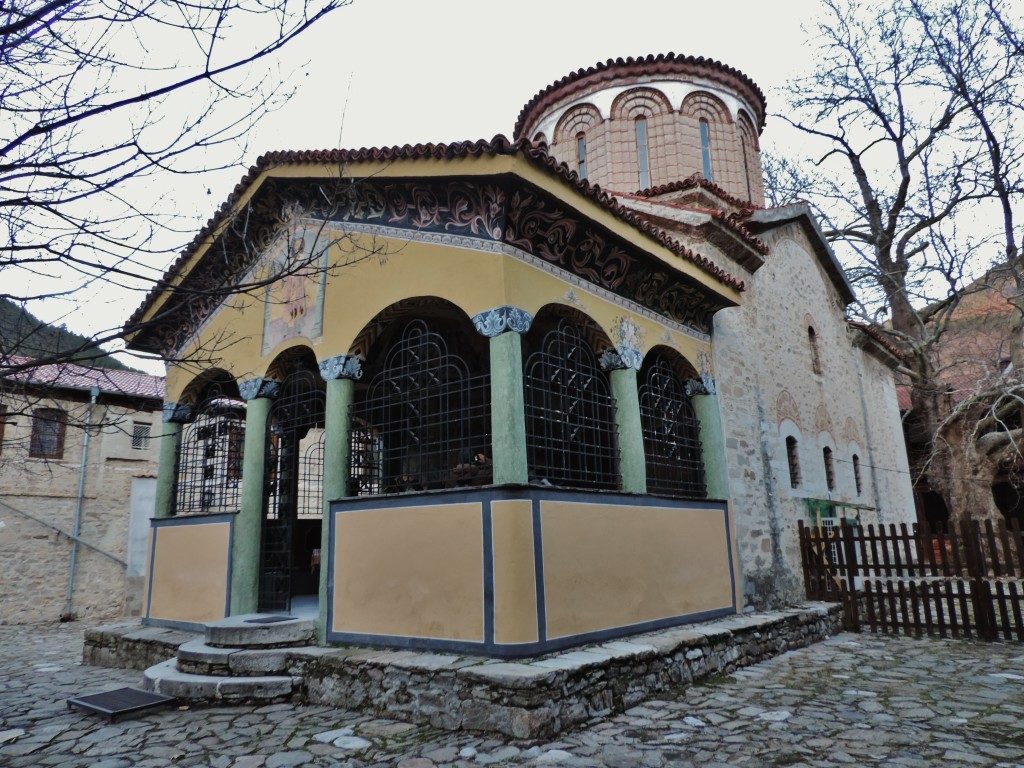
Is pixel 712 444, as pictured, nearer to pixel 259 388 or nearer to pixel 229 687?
pixel 259 388

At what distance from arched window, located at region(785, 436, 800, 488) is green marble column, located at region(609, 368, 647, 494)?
422 cm

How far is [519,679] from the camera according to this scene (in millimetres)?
4445

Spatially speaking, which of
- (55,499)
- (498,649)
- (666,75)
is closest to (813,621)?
(498,649)

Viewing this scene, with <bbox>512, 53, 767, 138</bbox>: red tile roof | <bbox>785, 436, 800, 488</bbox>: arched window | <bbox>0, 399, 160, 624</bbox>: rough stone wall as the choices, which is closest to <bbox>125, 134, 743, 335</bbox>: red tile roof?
<bbox>785, 436, 800, 488</bbox>: arched window

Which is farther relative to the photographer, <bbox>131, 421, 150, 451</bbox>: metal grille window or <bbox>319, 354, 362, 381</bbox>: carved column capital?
<bbox>131, 421, 150, 451</bbox>: metal grille window

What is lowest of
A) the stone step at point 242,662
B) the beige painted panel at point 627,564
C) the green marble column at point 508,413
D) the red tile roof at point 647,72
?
the stone step at point 242,662

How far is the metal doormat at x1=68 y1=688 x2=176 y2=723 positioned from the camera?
5107 mm

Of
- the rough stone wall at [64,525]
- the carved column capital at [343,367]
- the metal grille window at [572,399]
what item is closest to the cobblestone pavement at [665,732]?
the metal grille window at [572,399]

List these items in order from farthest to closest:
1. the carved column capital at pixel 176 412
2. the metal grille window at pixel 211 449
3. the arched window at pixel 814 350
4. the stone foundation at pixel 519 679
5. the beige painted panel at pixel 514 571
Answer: the arched window at pixel 814 350 → the carved column capital at pixel 176 412 → the metal grille window at pixel 211 449 → the beige painted panel at pixel 514 571 → the stone foundation at pixel 519 679

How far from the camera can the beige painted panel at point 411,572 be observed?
17.2 feet

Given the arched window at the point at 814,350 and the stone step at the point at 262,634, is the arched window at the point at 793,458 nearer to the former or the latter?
the arched window at the point at 814,350

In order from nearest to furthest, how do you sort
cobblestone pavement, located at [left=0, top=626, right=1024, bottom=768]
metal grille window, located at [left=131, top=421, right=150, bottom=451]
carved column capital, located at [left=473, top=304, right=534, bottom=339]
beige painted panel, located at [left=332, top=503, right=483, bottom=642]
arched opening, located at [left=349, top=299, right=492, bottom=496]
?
cobblestone pavement, located at [left=0, top=626, right=1024, bottom=768] → beige painted panel, located at [left=332, top=503, right=483, bottom=642] → carved column capital, located at [left=473, top=304, right=534, bottom=339] → arched opening, located at [left=349, top=299, right=492, bottom=496] → metal grille window, located at [left=131, top=421, right=150, bottom=451]

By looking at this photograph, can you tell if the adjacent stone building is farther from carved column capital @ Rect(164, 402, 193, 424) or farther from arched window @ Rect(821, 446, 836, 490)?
arched window @ Rect(821, 446, 836, 490)

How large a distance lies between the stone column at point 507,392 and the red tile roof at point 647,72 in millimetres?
8017
